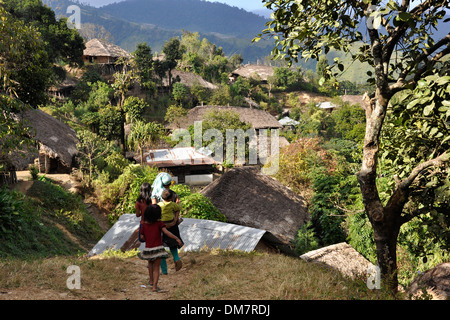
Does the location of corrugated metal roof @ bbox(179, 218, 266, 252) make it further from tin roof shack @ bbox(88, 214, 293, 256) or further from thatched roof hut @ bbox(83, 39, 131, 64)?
thatched roof hut @ bbox(83, 39, 131, 64)

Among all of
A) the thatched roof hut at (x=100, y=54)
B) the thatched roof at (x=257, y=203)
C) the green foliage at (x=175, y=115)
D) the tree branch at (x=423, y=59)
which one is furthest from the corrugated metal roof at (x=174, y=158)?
the thatched roof hut at (x=100, y=54)

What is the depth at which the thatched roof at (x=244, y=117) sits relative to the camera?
36.1 meters

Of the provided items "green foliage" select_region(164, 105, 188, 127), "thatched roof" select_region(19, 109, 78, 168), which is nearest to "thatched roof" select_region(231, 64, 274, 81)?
"green foliage" select_region(164, 105, 188, 127)

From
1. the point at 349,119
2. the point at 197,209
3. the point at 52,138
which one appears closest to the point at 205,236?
the point at 197,209

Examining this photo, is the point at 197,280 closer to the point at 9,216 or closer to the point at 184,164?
the point at 9,216

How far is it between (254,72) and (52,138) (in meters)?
53.3

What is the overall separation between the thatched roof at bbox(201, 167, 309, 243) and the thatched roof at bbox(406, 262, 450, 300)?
28.9ft

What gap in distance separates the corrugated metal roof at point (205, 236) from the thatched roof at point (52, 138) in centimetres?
1087

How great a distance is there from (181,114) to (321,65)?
38.4 metres

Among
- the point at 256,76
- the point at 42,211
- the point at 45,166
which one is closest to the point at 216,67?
the point at 256,76

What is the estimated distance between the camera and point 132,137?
2383cm

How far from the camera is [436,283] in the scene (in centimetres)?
679

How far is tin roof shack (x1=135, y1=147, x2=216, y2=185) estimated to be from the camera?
24.4 meters

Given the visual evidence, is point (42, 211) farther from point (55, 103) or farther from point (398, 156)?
point (55, 103)
